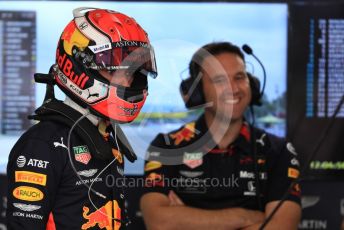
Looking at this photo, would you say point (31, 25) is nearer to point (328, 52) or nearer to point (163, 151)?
point (163, 151)

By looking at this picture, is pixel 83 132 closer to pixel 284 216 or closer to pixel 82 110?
pixel 82 110

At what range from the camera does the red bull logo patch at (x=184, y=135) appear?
293cm

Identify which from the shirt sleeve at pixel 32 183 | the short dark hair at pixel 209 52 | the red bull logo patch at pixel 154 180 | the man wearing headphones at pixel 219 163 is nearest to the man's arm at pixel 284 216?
the man wearing headphones at pixel 219 163

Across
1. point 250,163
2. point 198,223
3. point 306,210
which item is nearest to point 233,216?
point 198,223

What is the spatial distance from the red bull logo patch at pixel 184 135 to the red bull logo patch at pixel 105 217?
3.48 feet

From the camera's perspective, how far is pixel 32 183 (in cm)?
167

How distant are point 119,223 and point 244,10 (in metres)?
1.93

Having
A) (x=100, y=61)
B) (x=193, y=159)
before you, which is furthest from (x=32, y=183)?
(x=193, y=159)

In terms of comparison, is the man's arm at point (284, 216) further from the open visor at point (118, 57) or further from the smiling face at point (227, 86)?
the open visor at point (118, 57)

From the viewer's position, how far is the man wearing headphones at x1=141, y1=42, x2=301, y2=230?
8.75ft

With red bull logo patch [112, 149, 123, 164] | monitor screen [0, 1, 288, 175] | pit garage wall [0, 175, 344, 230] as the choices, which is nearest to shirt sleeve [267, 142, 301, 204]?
monitor screen [0, 1, 288, 175]

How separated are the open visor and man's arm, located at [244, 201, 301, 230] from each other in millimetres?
1073

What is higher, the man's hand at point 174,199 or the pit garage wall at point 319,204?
the man's hand at point 174,199

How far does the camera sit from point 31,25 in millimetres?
3396
